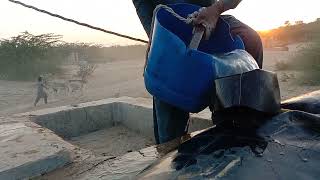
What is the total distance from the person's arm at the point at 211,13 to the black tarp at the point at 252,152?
48cm

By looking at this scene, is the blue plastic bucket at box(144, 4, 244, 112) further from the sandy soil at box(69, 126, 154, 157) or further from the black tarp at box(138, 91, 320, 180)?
the sandy soil at box(69, 126, 154, 157)

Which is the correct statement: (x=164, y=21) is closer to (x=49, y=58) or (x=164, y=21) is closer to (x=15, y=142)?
(x=15, y=142)

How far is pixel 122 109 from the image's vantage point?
18.2 ft

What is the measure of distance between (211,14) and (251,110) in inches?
21.8

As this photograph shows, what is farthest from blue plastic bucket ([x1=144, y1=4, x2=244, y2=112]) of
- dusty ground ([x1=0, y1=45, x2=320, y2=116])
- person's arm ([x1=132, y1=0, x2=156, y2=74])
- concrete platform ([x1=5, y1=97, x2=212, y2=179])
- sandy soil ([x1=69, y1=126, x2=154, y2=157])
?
dusty ground ([x1=0, y1=45, x2=320, y2=116])

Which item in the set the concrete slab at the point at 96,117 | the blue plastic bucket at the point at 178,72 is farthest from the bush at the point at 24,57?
the blue plastic bucket at the point at 178,72

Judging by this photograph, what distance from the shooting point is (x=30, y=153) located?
299 cm

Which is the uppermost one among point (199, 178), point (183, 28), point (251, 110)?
point (183, 28)

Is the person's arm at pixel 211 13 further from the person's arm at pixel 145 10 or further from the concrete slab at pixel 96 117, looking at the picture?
the concrete slab at pixel 96 117

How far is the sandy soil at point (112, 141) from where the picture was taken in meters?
4.75

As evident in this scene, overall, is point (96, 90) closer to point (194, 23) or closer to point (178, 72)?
point (194, 23)

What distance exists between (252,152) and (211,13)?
2.54 feet

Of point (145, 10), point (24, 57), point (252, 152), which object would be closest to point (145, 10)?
point (145, 10)

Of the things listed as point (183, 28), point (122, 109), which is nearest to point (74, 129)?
point (122, 109)
